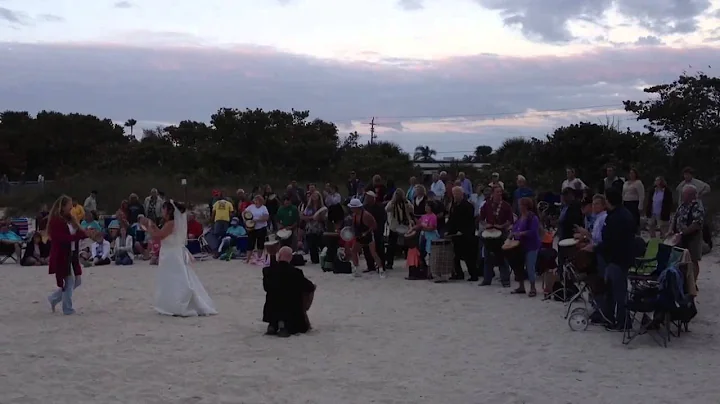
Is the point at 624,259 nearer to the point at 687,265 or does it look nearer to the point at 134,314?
the point at 687,265

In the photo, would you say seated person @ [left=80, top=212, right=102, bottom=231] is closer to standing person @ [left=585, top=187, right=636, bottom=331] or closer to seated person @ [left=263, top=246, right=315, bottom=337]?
seated person @ [left=263, top=246, right=315, bottom=337]

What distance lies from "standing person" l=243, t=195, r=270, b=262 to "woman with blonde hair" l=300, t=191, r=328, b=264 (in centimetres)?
82

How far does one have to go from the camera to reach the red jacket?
35.2 feet

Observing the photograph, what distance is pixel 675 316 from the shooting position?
8.86 m

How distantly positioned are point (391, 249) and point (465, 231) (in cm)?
217

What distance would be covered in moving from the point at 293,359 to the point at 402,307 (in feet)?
11.7

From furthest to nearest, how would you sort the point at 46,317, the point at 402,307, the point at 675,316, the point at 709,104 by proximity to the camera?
the point at 709,104 → the point at 402,307 → the point at 46,317 → the point at 675,316

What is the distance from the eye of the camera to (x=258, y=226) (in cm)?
1709

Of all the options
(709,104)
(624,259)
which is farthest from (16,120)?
(624,259)

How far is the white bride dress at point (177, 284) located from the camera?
10.8 m

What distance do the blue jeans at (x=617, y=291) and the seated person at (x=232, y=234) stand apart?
10182 mm

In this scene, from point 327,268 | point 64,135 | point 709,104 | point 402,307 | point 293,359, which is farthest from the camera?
point 64,135

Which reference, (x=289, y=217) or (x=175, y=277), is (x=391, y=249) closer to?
(x=289, y=217)

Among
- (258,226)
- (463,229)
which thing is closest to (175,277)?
(463,229)
